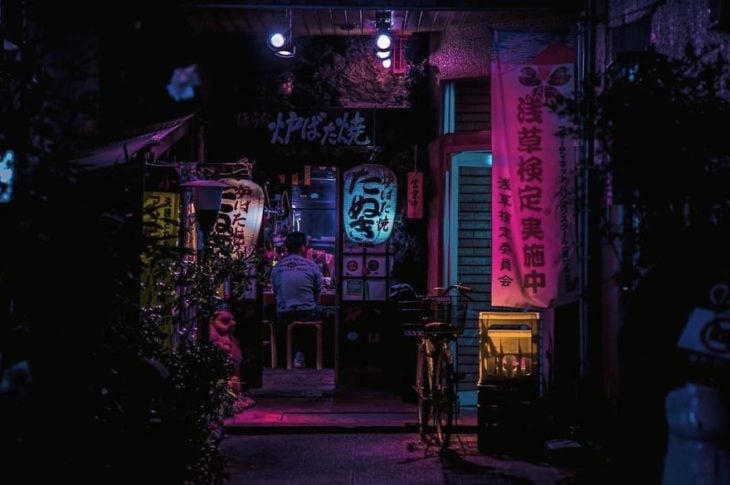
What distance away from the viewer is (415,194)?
13.4m

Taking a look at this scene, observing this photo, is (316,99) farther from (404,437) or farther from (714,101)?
(714,101)

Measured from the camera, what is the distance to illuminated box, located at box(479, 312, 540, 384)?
10664 millimetres

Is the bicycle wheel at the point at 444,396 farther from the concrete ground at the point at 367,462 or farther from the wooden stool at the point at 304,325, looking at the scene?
the wooden stool at the point at 304,325

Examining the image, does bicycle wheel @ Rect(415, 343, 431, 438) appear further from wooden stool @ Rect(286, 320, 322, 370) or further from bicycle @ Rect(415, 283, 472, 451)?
wooden stool @ Rect(286, 320, 322, 370)

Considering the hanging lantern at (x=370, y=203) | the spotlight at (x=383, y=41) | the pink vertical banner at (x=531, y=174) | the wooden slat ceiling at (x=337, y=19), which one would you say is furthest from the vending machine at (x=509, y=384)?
the spotlight at (x=383, y=41)

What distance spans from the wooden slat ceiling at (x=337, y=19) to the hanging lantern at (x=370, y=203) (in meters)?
2.20

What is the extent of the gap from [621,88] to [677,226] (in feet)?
3.62

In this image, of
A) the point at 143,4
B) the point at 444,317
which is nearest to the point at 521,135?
the point at 444,317

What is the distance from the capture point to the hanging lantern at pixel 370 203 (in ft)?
44.5

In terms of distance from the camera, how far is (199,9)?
12.4 m

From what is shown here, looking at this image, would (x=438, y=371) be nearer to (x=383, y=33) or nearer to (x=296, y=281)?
(x=296, y=281)

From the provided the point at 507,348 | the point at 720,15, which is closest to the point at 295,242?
the point at 507,348

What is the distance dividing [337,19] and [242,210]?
11.1 ft

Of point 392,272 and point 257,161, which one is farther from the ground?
point 257,161
